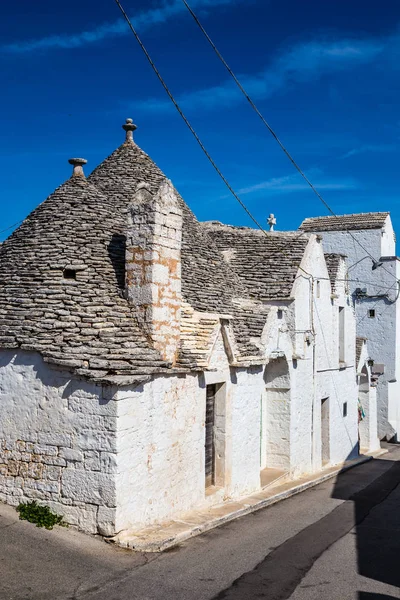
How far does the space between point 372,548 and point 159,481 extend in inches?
132

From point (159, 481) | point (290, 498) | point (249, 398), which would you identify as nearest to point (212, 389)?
point (249, 398)

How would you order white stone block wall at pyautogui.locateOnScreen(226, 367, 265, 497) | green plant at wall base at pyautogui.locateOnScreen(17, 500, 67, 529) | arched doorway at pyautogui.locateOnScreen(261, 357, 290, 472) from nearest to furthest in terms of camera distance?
green plant at wall base at pyautogui.locateOnScreen(17, 500, 67, 529) → white stone block wall at pyautogui.locateOnScreen(226, 367, 265, 497) → arched doorway at pyautogui.locateOnScreen(261, 357, 290, 472)

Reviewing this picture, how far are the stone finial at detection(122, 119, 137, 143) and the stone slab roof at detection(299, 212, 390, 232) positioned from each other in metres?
14.0

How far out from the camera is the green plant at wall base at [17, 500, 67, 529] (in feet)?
28.9

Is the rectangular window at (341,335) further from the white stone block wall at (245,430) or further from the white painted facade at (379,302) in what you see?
the white stone block wall at (245,430)

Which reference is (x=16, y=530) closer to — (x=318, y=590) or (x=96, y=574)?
(x=96, y=574)

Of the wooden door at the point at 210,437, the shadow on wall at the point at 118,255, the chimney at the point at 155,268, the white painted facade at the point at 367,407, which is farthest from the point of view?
the white painted facade at the point at 367,407

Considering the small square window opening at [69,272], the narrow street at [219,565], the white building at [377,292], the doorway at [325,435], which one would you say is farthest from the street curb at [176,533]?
the white building at [377,292]

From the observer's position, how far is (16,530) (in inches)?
336

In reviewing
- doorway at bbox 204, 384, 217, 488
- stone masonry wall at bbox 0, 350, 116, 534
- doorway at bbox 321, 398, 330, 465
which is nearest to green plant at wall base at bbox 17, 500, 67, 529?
stone masonry wall at bbox 0, 350, 116, 534

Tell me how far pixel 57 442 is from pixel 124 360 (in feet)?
4.95

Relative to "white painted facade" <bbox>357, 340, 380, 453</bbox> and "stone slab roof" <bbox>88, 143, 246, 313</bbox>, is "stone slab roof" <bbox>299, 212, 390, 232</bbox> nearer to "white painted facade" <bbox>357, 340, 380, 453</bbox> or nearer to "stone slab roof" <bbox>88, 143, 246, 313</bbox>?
"white painted facade" <bbox>357, 340, 380, 453</bbox>

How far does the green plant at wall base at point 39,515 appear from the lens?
8.80 metres

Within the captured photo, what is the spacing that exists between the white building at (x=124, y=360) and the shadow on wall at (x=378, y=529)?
6.87 ft
